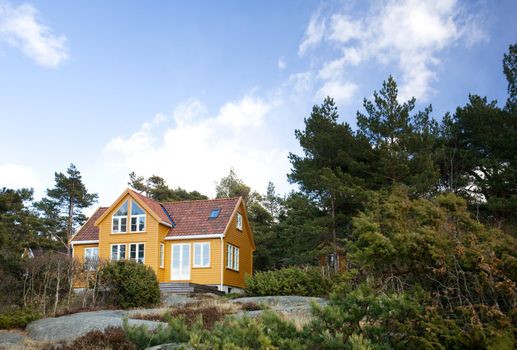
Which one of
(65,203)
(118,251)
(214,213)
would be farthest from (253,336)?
(65,203)

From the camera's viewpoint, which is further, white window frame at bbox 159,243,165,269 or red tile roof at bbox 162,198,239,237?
red tile roof at bbox 162,198,239,237

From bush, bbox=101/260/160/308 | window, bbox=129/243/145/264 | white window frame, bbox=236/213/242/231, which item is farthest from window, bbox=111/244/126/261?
bush, bbox=101/260/160/308

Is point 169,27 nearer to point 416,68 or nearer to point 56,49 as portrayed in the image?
point 56,49

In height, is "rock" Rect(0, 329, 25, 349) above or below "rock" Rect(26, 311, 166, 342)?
below

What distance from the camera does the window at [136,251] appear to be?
1079 inches

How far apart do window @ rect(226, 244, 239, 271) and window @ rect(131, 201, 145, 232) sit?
4.82 meters

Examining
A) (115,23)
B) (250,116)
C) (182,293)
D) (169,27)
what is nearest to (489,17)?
(250,116)

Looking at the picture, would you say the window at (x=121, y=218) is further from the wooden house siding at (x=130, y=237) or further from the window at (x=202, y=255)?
the window at (x=202, y=255)

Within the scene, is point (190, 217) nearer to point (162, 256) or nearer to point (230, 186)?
point (162, 256)

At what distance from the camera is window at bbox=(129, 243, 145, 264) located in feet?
89.9

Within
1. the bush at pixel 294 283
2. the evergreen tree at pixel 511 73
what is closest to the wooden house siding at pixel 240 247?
the bush at pixel 294 283

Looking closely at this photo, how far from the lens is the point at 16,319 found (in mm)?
14109

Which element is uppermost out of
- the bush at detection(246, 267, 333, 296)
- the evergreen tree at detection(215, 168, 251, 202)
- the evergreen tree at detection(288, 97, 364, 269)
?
the evergreen tree at detection(215, 168, 251, 202)

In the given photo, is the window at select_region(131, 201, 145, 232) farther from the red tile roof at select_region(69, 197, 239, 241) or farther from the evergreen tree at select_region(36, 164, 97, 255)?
the evergreen tree at select_region(36, 164, 97, 255)
